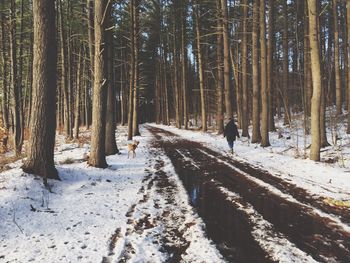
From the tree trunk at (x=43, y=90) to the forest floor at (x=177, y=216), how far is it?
0.78 m

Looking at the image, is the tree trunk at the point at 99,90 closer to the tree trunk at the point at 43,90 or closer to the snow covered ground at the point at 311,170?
the tree trunk at the point at 43,90

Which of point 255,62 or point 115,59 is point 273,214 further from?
point 115,59

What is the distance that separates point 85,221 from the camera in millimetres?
6680

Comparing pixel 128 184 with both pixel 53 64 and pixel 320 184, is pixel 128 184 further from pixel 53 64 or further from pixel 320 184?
pixel 320 184

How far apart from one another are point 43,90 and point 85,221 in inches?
169

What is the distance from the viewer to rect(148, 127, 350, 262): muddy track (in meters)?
5.33

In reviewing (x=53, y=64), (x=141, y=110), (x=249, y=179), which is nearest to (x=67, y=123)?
(x=53, y=64)

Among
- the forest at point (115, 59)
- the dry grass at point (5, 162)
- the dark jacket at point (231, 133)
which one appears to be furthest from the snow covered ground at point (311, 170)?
the dry grass at point (5, 162)

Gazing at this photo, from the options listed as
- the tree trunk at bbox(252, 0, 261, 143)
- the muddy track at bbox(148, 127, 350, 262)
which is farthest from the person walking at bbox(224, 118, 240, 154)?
the muddy track at bbox(148, 127, 350, 262)

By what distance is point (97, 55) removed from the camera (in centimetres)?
1169

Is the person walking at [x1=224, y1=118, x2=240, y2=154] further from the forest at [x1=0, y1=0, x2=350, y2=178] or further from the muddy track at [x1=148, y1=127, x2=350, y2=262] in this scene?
the muddy track at [x1=148, y1=127, x2=350, y2=262]

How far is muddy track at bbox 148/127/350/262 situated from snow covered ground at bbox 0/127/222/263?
0.52 m

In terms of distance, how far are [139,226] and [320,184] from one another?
5.90m

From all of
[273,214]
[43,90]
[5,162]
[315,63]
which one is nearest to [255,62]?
[315,63]
